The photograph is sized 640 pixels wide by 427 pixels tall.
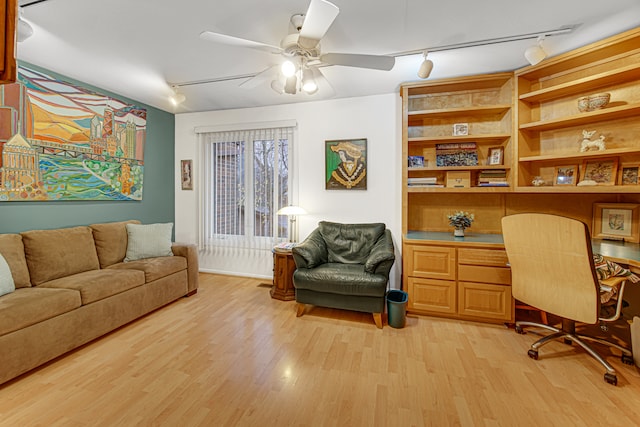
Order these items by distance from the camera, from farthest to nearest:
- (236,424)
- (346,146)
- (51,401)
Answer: (346,146), (51,401), (236,424)

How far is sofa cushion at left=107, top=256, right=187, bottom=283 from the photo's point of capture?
2908 mm

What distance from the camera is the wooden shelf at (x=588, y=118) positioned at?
2271 millimetres

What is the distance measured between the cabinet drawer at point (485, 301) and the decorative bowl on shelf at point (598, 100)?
69.3 inches

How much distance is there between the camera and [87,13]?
1959 millimetres

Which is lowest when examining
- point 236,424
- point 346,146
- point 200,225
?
point 236,424

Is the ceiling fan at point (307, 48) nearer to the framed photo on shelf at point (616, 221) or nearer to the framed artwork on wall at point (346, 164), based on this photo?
the framed artwork on wall at point (346, 164)

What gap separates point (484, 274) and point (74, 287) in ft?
11.9

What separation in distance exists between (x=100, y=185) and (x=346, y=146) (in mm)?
3010

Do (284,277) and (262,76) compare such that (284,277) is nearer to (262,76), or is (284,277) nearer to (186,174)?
(262,76)

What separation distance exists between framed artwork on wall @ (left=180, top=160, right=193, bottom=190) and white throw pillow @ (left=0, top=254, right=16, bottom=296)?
7.74 feet

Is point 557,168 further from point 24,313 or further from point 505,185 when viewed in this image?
point 24,313

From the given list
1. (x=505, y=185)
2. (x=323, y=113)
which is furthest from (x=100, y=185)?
(x=505, y=185)

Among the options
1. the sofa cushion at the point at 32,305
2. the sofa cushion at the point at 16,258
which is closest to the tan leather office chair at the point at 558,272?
the sofa cushion at the point at 32,305

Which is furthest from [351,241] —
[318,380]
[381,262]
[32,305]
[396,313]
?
[32,305]
